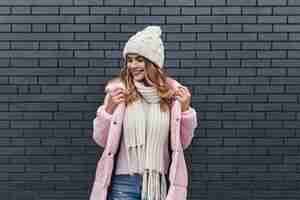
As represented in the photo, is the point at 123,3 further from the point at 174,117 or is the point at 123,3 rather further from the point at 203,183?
the point at 174,117

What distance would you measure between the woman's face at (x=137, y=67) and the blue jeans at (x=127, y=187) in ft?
1.88

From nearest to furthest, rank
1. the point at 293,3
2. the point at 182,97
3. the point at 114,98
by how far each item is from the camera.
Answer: the point at 114,98, the point at 182,97, the point at 293,3

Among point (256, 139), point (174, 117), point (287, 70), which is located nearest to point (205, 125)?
point (256, 139)

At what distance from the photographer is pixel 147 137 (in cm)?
409

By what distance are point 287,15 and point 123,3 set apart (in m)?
1.36

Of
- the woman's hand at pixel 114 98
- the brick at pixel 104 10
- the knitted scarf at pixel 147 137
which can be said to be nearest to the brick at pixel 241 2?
the brick at pixel 104 10

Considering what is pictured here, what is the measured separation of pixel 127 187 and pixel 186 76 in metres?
2.00

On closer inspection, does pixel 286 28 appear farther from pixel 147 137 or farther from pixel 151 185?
pixel 151 185

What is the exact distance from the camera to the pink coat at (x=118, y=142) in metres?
4.05

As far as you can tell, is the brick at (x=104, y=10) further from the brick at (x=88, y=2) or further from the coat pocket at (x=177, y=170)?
the coat pocket at (x=177, y=170)

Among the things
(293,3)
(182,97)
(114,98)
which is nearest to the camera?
(114,98)

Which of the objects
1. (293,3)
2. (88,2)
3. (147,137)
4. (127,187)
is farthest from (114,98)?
(293,3)

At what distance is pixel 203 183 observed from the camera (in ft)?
19.7

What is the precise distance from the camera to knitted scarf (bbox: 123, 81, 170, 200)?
13.3ft
